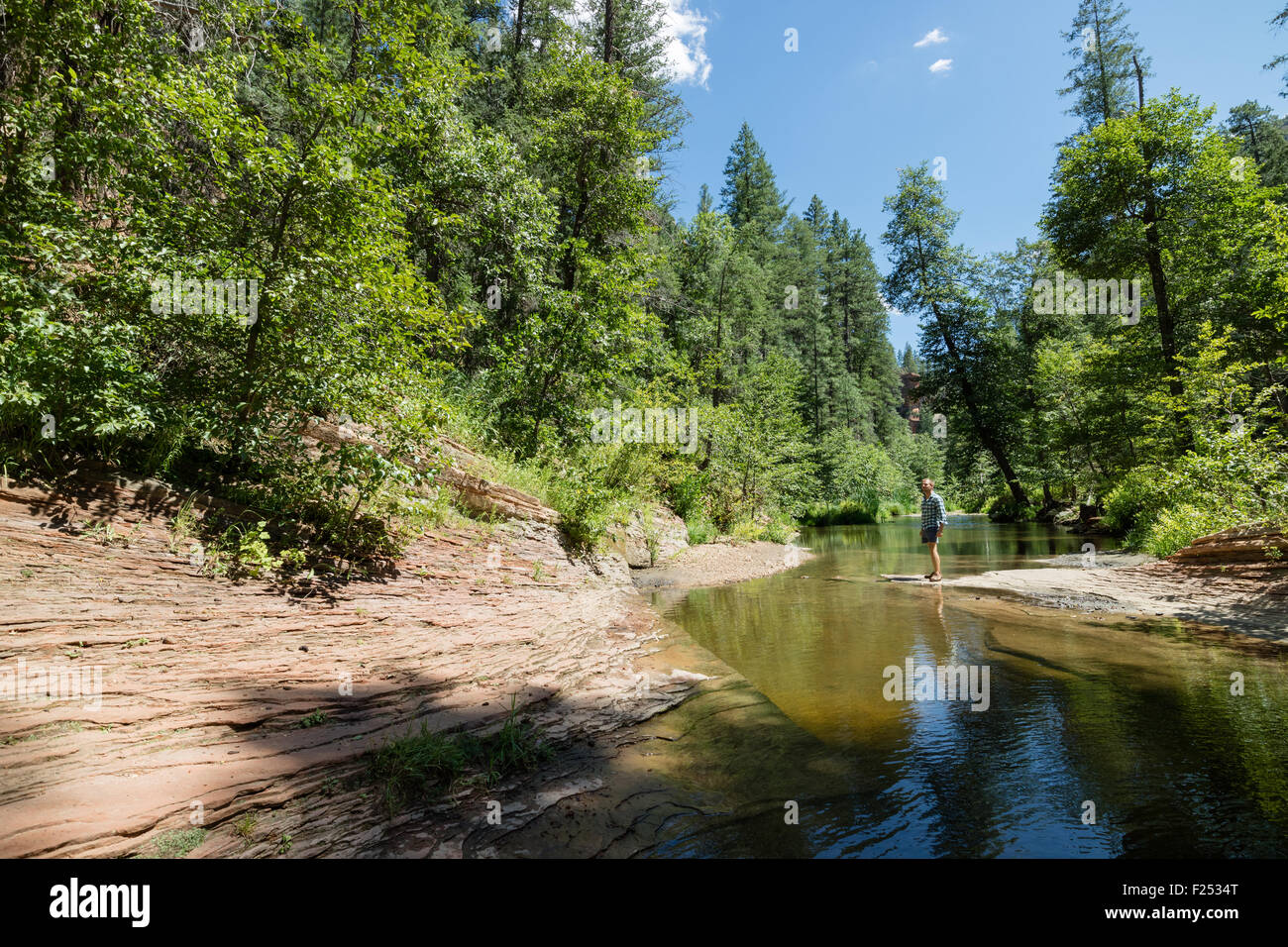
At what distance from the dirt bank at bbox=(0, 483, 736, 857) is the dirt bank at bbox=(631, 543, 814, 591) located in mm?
5239

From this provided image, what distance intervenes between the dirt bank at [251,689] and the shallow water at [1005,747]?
3.36ft

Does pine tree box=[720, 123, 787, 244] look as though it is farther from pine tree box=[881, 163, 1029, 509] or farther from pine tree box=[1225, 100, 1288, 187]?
pine tree box=[1225, 100, 1288, 187]

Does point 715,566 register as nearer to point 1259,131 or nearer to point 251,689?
point 251,689

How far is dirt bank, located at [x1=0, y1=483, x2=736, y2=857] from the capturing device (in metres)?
2.48

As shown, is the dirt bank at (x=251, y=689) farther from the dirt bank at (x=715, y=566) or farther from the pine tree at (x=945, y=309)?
the pine tree at (x=945, y=309)

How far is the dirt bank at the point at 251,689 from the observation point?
2484 mm

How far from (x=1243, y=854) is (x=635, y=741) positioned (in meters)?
3.41

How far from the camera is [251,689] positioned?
3.59 m

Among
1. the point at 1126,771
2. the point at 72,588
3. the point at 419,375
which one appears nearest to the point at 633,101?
the point at 419,375

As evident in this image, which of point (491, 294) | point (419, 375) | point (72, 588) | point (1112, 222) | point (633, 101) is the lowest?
point (72, 588)

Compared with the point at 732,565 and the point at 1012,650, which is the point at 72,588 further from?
the point at 732,565

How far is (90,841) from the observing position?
2182 millimetres

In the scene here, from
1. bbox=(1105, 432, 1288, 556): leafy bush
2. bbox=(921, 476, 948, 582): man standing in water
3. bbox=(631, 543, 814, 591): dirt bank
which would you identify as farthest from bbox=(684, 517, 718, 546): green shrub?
bbox=(1105, 432, 1288, 556): leafy bush

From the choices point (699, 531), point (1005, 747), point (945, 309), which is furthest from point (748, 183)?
point (1005, 747)
